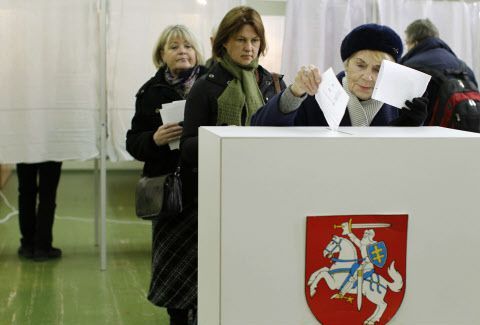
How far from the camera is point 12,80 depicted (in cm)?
418

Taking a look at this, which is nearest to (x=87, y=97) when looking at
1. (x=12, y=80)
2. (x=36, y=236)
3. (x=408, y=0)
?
(x=12, y=80)

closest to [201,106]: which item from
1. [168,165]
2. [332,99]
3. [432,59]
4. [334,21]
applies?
[168,165]

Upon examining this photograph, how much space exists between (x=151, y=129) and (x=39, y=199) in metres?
1.79

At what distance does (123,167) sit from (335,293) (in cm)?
771

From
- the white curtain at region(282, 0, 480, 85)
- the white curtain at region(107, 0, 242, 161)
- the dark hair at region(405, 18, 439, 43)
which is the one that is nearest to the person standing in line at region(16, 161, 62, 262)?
the white curtain at region(107, 0, 242, 161)

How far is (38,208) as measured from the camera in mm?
4500

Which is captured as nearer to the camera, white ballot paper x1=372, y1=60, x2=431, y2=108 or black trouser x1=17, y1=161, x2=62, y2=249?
white ballot paper x1=372, y1=60, x2=431, y2=108

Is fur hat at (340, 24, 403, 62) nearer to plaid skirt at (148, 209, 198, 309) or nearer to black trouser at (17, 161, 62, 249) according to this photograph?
plaid skirt at (148, 209, 198, 309)

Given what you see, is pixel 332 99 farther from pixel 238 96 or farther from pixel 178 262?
pixel 178 262

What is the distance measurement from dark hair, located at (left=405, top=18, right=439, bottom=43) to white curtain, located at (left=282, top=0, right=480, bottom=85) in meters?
0.56

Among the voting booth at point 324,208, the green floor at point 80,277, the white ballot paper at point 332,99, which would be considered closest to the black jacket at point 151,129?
the green floor at point 80,277

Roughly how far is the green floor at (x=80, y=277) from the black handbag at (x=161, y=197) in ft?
2.83

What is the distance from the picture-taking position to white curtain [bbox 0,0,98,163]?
164 inches

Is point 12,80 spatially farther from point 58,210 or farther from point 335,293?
point 335,293
